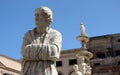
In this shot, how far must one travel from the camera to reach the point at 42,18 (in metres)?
7.43

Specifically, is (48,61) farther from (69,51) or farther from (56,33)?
(69,51)

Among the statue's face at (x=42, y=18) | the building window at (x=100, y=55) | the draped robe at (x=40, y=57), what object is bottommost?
the draped robe at (x=40, y=57)

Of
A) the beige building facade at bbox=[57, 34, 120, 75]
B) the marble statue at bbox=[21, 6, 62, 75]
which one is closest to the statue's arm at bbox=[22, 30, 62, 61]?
the marble statue at bbox=[21, 6, 62, 75]

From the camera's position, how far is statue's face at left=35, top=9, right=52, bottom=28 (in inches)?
292

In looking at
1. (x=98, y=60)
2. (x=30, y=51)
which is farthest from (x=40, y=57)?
(x=98, y=60)

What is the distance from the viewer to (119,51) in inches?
2377

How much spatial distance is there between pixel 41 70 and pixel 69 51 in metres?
56.1

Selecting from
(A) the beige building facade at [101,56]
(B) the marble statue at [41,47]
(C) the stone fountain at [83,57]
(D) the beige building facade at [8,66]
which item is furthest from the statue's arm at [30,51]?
(A) the beige building facade at [101,56]

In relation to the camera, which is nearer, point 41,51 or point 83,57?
point 41,51

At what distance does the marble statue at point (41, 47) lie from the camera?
7.06 meters

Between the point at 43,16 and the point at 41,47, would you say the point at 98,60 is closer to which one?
the point at 43,16

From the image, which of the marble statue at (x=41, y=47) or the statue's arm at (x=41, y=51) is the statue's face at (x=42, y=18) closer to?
the marble statue at (x=41, y=47)

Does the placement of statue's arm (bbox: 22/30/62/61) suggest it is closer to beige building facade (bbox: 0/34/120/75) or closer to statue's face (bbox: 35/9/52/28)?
statue's face (bbox: 35/9/52/28)

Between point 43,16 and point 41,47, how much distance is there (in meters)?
0.75
